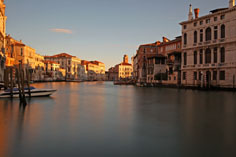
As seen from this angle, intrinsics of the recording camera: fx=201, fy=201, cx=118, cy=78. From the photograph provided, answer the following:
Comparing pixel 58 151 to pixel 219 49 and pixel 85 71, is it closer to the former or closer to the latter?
pixel 219 49

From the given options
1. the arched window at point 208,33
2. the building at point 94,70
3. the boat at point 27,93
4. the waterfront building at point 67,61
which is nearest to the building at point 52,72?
the waterfront building at point 67,61

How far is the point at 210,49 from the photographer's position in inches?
1041

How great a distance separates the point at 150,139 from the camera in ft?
18.7

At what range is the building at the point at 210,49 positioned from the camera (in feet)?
79.4

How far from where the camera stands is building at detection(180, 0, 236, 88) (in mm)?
24188

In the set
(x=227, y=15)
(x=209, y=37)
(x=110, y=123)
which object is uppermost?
(x=227, y=15)

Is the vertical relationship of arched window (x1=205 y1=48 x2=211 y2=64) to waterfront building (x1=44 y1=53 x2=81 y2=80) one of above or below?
below

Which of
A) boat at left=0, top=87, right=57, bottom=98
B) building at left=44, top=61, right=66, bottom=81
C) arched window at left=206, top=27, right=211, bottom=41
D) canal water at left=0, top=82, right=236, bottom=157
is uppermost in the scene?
arched window at left=206, top=27, right=211, bottom=41

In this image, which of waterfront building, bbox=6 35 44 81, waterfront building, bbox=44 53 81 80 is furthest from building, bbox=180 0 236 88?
waterfront building, bbox=44 53 81 80

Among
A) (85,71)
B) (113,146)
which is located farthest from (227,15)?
(85,71)

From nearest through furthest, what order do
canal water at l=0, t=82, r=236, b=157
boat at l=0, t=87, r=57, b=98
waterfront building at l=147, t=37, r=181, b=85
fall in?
canal water at l=0, t=82, r=236, b=157, boat at l=0, t=87, r=57, b=98, waterfront building at l=147, t=37, r=181, b=85

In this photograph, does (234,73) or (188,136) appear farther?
(234,73)

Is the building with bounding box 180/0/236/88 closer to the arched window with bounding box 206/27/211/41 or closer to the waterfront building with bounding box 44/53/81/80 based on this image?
the arched window with bounding box 206/27/211/41

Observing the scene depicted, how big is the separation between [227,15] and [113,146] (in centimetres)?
2535
